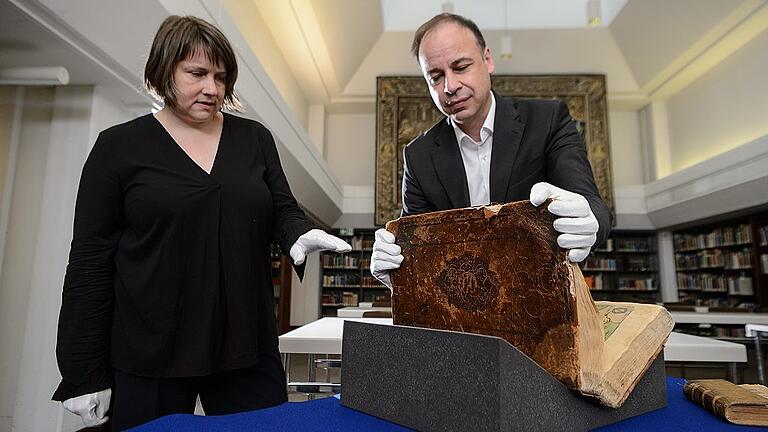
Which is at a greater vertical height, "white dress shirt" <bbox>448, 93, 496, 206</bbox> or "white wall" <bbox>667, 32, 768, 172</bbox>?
"white wall" <bbox>667, 32, 768, 172</bbox>

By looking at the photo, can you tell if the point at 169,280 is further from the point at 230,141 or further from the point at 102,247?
the point at 230,141

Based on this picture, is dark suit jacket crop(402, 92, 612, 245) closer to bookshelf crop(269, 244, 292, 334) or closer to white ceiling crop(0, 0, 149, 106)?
white ceiling crop(0, 0, 149, 106)

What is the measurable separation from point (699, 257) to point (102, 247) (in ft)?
31.1

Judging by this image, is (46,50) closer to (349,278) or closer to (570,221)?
(570,221)

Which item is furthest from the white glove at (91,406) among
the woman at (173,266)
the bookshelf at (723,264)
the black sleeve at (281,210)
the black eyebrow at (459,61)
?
the bookshelf at (723,264)

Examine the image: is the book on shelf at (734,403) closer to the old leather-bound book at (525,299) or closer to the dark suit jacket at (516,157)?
the old leather-bound book at (525,299)

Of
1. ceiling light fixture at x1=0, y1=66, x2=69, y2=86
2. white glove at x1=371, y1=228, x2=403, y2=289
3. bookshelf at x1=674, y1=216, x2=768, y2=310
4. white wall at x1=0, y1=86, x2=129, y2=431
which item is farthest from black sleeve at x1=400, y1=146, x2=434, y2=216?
bookshelf at x1=674, y1=216, x2=768, y2=310

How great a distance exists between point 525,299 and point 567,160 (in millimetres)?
507

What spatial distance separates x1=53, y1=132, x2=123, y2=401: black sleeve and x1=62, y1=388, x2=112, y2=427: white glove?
0.04 feet

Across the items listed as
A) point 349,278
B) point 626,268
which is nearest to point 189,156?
point 349,278

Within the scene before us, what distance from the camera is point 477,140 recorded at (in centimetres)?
124

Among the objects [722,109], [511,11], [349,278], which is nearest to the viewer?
[722,109]

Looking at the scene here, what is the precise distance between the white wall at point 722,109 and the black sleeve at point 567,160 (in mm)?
7512

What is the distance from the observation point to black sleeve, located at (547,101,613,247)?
102cm
